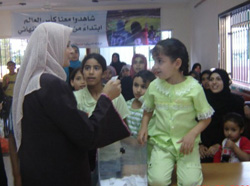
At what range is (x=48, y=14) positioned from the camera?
8875mm

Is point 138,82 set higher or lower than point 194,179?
higher

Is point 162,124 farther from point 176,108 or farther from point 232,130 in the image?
point 232,130

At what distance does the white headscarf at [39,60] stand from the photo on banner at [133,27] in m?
7.55

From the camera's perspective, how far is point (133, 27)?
8906 millimetres

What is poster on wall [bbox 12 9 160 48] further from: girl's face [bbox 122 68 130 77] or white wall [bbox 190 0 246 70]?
girl's face [bbox 122 68 130 77]

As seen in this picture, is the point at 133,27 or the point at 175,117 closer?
the point at 175,117

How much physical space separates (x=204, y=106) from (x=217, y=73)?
1.46 metres

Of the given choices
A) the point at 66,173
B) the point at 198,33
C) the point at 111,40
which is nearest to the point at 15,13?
the point at 111,40

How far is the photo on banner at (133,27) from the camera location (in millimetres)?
8836

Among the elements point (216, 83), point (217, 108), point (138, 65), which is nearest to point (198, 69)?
point (138, 65)

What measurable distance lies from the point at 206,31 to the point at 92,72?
5.59 metres

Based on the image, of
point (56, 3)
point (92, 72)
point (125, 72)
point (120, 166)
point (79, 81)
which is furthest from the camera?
point (56, 3)

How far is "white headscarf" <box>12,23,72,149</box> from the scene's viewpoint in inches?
53.2

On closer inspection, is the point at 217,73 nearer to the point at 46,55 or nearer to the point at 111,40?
the point at 46,55
